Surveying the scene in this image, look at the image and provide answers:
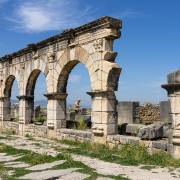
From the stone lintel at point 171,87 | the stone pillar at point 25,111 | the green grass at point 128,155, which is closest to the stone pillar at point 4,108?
the stone pillar at point 25,111

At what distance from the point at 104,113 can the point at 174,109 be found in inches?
123

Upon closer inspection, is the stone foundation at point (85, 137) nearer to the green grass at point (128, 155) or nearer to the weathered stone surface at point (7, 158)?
the green grass at point (128, 155)

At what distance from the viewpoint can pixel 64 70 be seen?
1421 cm

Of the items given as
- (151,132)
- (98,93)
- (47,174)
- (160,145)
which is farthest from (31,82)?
(47,174)

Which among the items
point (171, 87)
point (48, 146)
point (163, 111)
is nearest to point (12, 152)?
point (48, 146)

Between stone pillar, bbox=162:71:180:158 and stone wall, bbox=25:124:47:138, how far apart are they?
722 cm

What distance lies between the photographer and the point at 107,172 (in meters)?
7.54

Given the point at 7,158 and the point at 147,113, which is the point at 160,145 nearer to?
the point at 7,158

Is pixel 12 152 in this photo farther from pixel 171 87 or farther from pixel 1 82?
pixel 1 82

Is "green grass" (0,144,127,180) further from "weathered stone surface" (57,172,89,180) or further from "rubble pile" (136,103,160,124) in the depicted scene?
"rubble pile" (136,103,160,124)

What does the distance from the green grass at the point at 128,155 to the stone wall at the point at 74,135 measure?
2.81 feet

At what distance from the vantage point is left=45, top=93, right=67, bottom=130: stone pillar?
1448 cm

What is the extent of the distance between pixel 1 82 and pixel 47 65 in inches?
231

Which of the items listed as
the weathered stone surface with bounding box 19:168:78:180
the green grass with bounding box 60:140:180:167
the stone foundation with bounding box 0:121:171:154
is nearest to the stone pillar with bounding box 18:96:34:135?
the stone foundation with bounding box 0:121:171:154
